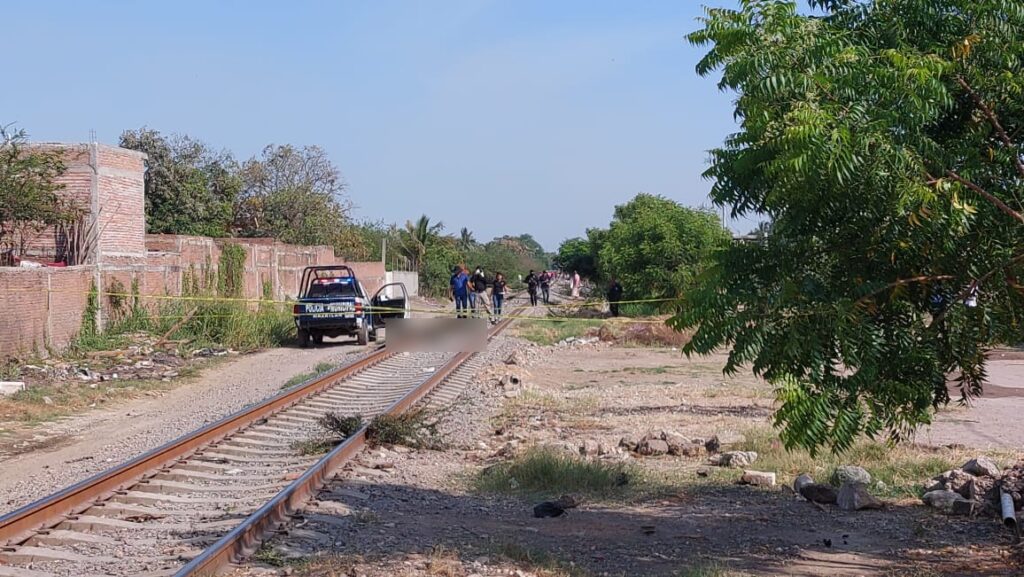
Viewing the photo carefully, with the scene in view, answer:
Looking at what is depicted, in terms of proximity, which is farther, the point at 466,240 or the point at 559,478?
the point at 466,240

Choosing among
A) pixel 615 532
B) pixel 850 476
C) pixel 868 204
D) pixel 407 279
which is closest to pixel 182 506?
pixel 615 532

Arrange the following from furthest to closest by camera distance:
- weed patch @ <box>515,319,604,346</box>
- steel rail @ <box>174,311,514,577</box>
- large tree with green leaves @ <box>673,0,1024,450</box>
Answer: weed patch @ <box>515,319,604,346</box> → steel rail @ <box>174,311,514,577</box> → large tree with green leaves @ <box>673,0,1024,450</box>

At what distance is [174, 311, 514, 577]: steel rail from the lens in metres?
6.39

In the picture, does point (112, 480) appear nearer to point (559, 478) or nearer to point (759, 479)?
point (559, 478)

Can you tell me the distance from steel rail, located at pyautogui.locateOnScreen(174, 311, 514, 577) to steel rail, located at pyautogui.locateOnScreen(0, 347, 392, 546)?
1.53 meters

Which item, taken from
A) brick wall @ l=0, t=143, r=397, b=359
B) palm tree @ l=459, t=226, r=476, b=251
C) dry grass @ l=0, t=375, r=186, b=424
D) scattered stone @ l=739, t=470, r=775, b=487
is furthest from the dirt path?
palm tree @ l=459, t=226, r=476, b=251

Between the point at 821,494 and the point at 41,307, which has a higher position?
the point at 41,307

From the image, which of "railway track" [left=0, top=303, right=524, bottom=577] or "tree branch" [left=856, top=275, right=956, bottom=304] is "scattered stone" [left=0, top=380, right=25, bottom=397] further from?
"tree branch" [left=856, top=275, right=956, bottom=304]

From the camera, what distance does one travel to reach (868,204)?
5832 mm

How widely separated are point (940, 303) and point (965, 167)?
83cm

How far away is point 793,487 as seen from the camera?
9672mm

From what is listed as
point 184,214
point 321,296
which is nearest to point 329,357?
point 321,296

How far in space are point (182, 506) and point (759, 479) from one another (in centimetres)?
520

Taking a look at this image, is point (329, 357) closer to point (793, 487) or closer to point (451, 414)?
point (451, 414)
